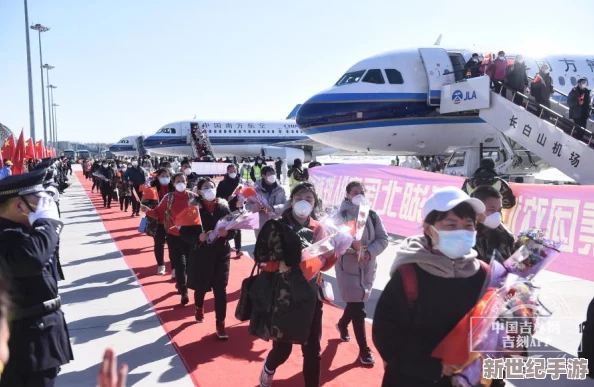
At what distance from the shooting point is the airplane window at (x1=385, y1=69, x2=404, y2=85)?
47.4 feet

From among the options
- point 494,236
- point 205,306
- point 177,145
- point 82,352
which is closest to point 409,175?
point 205,306

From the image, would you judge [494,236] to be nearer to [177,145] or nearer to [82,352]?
[82,352]

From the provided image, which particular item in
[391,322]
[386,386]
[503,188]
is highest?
[503,188]

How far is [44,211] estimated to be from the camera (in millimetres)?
2922

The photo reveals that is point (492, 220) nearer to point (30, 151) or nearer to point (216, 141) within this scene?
point (30, 151)

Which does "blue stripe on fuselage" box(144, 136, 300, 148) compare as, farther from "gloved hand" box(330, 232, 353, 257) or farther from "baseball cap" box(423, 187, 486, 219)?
"baseball cap" box(423, 187, 486, 219)

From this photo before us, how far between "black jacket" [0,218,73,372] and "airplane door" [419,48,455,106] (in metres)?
13.1

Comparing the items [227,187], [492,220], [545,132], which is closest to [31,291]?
[492,220]

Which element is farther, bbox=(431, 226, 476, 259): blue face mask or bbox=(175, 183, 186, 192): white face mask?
bbox=(175, 183, 186, 192): white face mask

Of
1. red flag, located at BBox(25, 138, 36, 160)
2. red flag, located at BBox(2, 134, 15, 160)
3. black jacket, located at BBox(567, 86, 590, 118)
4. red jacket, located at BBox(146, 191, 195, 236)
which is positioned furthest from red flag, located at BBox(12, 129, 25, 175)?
black jacket, located at BBox(567, 86, 590, 118)

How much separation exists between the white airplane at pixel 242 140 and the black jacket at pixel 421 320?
127 feet

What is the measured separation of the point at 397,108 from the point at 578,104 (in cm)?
481

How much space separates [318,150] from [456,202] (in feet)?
140

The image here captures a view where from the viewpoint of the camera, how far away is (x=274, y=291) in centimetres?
379
